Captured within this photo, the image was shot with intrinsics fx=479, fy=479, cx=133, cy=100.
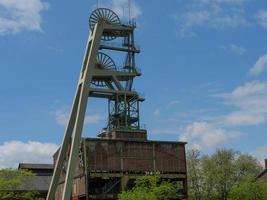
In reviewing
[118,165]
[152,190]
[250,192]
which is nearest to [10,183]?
[118,165]

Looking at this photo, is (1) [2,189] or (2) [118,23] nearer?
(1) [2,189]

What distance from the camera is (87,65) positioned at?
47438 mm

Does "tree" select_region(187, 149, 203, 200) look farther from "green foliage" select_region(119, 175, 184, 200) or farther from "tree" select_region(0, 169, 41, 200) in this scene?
"tree" select_region(0, 169, 41, 200)

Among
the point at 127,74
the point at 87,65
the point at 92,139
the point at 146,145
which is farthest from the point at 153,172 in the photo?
the point at 87,65

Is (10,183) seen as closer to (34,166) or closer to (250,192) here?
(250,192)

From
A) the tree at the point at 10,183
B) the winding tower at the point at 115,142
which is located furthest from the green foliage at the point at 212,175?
the tree at the point at 10,183

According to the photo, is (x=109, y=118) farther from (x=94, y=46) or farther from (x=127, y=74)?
(x=94, y=46)

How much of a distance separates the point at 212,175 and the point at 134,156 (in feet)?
63.6

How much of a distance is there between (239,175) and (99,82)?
2905 centimetres

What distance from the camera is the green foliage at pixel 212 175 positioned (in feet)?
239

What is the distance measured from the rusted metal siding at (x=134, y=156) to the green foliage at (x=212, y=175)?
1356 cm

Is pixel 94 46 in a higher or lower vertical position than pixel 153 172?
higher

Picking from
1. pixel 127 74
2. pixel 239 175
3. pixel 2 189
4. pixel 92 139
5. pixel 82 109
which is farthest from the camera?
pixel 239 175

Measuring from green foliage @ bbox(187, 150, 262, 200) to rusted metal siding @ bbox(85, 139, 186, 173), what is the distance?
13.6 metres
